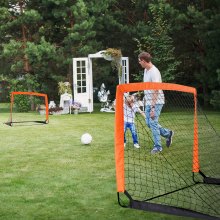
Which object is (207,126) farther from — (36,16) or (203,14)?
(36,16)

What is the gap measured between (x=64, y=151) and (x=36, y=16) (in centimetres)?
1251

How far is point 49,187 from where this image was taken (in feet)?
16.7

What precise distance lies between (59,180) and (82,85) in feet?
46.3

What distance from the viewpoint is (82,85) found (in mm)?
19438

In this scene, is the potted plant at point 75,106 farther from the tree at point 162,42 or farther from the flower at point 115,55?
the tree at point 162,42

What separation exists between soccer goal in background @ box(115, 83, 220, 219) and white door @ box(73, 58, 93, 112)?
10665mm

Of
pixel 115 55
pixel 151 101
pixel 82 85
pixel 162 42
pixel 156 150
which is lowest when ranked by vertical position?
pixel 156 150

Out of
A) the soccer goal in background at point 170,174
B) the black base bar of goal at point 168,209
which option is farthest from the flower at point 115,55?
the black base bar of goal at point 168,209

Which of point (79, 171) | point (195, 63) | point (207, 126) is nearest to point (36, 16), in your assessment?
point (195, 63)

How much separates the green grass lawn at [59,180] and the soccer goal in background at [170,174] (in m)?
0.22

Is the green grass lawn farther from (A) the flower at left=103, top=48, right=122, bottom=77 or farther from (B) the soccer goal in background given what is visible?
(A) the flower at left=103, top=48, right=122, bottom=77

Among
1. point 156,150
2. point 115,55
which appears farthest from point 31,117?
point 156,150

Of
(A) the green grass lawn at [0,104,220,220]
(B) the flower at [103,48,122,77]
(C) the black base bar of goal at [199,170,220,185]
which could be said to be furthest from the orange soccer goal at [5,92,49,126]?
(C) the black base bar of goal at [199,170,220,185]

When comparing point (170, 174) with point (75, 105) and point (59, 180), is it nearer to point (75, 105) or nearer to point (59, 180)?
point (59, 180)
